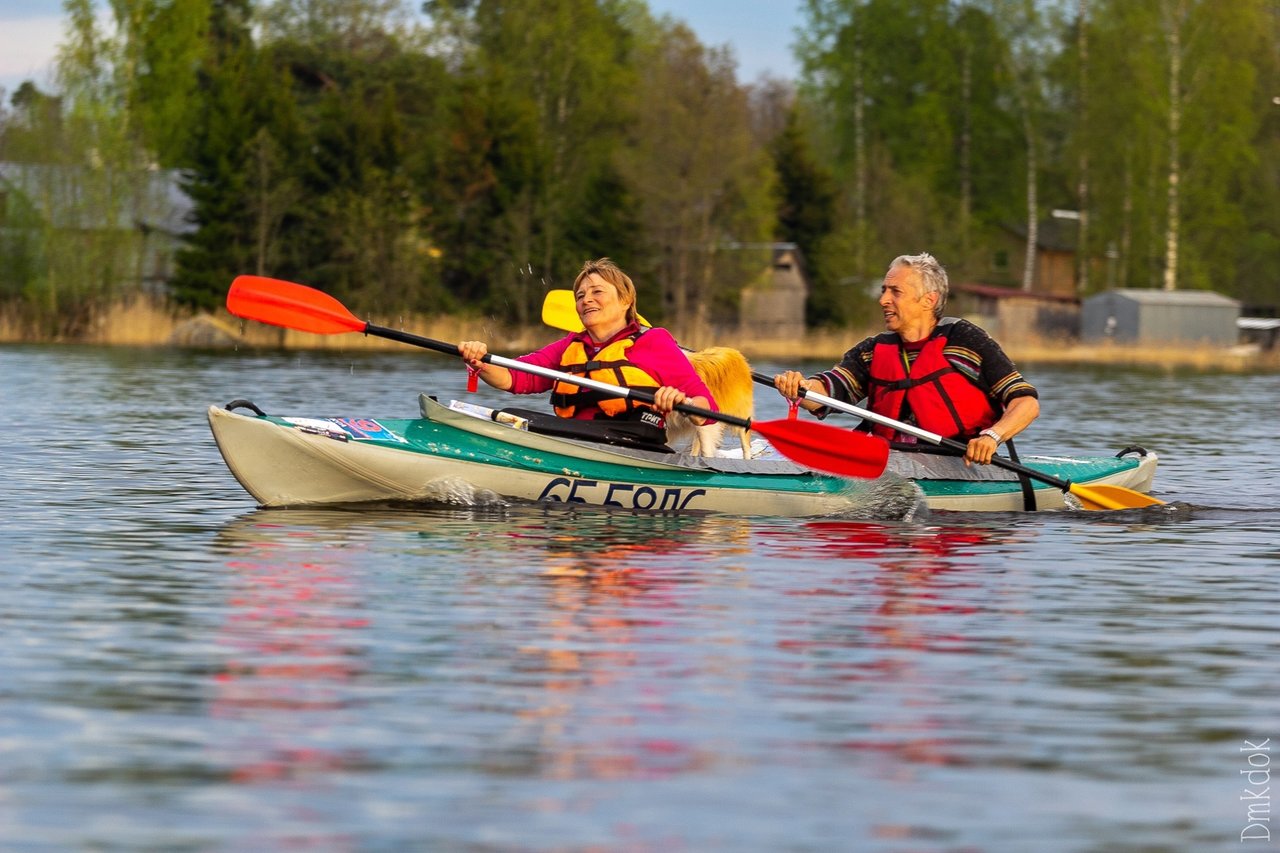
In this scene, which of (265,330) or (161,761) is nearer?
(161,761)

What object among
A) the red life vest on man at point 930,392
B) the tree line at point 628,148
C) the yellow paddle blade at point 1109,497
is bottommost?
the yellow paddle blade at point 1109,497

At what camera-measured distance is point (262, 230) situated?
48.1 metres

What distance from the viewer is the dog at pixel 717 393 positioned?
1140cm

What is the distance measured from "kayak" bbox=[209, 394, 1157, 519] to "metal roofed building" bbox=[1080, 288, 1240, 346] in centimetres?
4362

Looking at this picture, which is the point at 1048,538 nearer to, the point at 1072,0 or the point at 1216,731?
the point at 1216,731

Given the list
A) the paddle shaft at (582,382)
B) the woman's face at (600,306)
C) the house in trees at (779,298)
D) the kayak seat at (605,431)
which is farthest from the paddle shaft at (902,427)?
the house in trees at (779,298)

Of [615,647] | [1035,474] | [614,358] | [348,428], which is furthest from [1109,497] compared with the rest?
[615,647]

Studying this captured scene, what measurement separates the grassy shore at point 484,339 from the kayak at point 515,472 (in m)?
30.3

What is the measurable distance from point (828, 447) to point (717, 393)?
2.51 feet

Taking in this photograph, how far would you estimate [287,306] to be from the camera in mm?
11805

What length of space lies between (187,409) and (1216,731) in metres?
17.9

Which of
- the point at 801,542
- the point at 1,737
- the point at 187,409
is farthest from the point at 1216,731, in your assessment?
the point at 187,409

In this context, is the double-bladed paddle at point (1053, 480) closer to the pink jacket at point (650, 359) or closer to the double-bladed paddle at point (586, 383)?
the double-bladed paddle at point (586, 383)

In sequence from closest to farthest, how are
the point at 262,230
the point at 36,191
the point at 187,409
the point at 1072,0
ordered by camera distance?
the point at 187,409, the point at 36,191, the point at 262,230, the point at 1072,0
